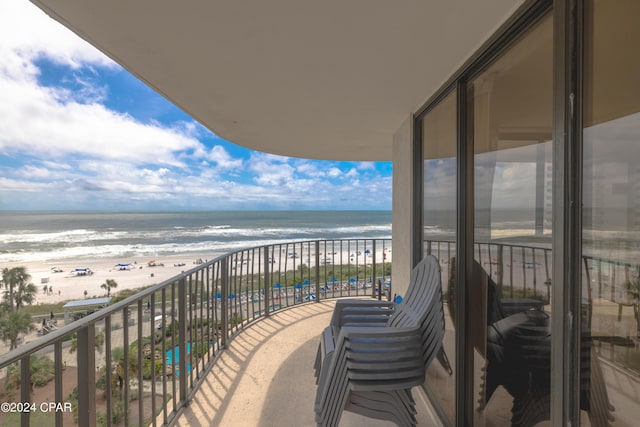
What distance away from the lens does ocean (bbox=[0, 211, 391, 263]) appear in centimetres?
1680

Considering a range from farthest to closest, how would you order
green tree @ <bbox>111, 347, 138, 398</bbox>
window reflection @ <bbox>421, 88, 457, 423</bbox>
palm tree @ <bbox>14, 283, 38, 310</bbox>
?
palm tree @ <bbox>14, 283, 38, 310</bbox>
window reflection @ <bbox>421, 88, 457, 423</bbox>
green tree @ <bbox>111, 347, 138, 398</bbox>

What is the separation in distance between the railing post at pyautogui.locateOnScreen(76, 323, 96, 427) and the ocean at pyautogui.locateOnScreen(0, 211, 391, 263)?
15.4m

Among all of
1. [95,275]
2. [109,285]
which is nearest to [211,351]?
[109,285]

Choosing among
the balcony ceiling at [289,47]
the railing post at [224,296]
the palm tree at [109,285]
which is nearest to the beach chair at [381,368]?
the balcony ceiling at [289,47]

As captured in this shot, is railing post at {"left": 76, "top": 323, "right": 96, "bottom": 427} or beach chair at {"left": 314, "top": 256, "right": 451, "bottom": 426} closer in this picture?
railing post at {"left": 76, "top": 323, "right": 96, "bottom": 427}

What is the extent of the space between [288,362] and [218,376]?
64cm

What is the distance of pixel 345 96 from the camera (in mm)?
2371

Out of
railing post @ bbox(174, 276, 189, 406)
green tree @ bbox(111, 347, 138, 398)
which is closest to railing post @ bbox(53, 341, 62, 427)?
green tree @ bbox(111, 347, 138, 398)

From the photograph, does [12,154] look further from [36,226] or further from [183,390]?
[183,390]

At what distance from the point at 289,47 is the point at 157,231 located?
73.1ft

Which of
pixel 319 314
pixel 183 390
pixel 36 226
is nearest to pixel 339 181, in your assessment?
pixel 36 226

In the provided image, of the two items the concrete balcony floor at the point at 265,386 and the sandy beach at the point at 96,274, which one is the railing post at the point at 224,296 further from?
the sandy beach at the point at 96,274

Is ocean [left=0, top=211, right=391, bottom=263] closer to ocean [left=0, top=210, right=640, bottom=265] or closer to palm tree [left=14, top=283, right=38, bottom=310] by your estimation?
ocean [left=0, top=210, right=640, bottom=265]

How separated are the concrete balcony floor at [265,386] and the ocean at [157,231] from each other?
13616mm
